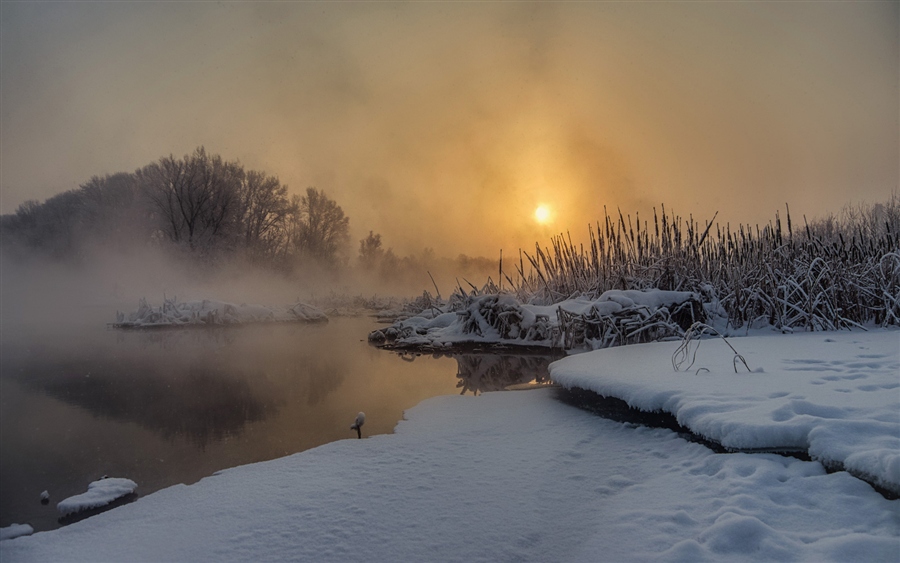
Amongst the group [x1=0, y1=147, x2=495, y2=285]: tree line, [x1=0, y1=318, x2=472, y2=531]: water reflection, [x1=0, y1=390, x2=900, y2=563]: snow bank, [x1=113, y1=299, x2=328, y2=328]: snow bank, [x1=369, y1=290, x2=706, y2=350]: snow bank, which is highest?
[x1=0, y1=147, x2=495, y2=285]: tree line

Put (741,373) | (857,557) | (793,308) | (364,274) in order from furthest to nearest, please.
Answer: (364,274) < (793,308) < (741,373) < (857,557)

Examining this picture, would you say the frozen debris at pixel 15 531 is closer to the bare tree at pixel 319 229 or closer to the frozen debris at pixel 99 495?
the frozen debris at pixel 99 495

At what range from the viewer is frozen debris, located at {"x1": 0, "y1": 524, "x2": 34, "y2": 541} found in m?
1.77

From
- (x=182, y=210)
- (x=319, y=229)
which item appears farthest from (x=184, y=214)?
(x=319, y=229)

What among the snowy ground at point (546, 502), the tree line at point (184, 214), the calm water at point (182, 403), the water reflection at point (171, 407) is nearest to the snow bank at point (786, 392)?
the snowy ground at point (546, 502)

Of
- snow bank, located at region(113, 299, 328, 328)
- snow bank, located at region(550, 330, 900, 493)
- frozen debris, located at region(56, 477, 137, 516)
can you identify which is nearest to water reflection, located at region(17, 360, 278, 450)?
frozen debris, located at region(56, 477, 137, 516)

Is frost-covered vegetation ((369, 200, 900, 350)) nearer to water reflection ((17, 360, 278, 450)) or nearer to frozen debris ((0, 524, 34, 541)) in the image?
water reflection ((17, 360, 278, 450))

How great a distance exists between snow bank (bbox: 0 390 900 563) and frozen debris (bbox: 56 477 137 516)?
0.81ft

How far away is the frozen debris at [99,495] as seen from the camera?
2039 millimetres

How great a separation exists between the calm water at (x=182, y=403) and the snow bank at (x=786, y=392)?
170 cm

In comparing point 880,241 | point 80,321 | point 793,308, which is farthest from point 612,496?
point 80,321

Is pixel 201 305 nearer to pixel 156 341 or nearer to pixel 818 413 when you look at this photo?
pixel 156 341

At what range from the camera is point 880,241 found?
601 centimetres

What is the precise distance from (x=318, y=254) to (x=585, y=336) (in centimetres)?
2337
